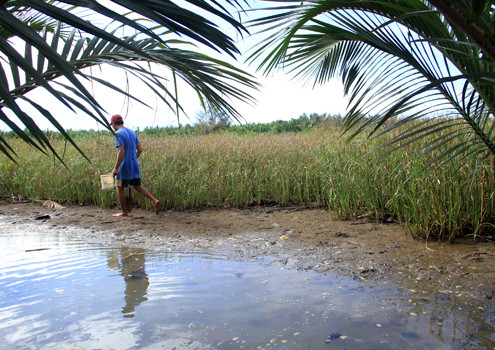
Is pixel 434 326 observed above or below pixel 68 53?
below

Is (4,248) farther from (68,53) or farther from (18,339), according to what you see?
(68,53)

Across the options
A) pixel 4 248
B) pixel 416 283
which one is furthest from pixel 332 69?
pixel 4 248

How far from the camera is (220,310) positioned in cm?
268

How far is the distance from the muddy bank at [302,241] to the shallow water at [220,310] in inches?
10.5

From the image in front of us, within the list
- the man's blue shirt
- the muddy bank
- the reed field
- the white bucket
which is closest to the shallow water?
the muddy bank

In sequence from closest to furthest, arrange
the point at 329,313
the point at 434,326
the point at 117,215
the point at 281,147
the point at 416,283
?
the point at 434,326
the point at 329,313
the point at 416,283
the point at 117,215
the point at 281,147

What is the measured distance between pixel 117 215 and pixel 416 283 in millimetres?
4804

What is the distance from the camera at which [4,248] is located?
4754mm

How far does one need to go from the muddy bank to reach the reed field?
271mm

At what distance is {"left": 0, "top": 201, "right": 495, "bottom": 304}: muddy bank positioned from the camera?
132 inches

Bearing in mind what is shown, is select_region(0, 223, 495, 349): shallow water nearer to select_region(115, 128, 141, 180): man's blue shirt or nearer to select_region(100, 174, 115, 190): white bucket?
select_region(115, 128, 141, 180): man's blue shirt

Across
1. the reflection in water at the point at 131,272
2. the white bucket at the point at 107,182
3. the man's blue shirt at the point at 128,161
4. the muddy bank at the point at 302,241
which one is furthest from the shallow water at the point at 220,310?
the white bucket at the point at 107,182

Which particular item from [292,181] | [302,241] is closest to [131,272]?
[302,241]

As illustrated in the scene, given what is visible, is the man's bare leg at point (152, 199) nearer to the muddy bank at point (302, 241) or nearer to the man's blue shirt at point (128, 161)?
the muddy bank at point (302, 241)
